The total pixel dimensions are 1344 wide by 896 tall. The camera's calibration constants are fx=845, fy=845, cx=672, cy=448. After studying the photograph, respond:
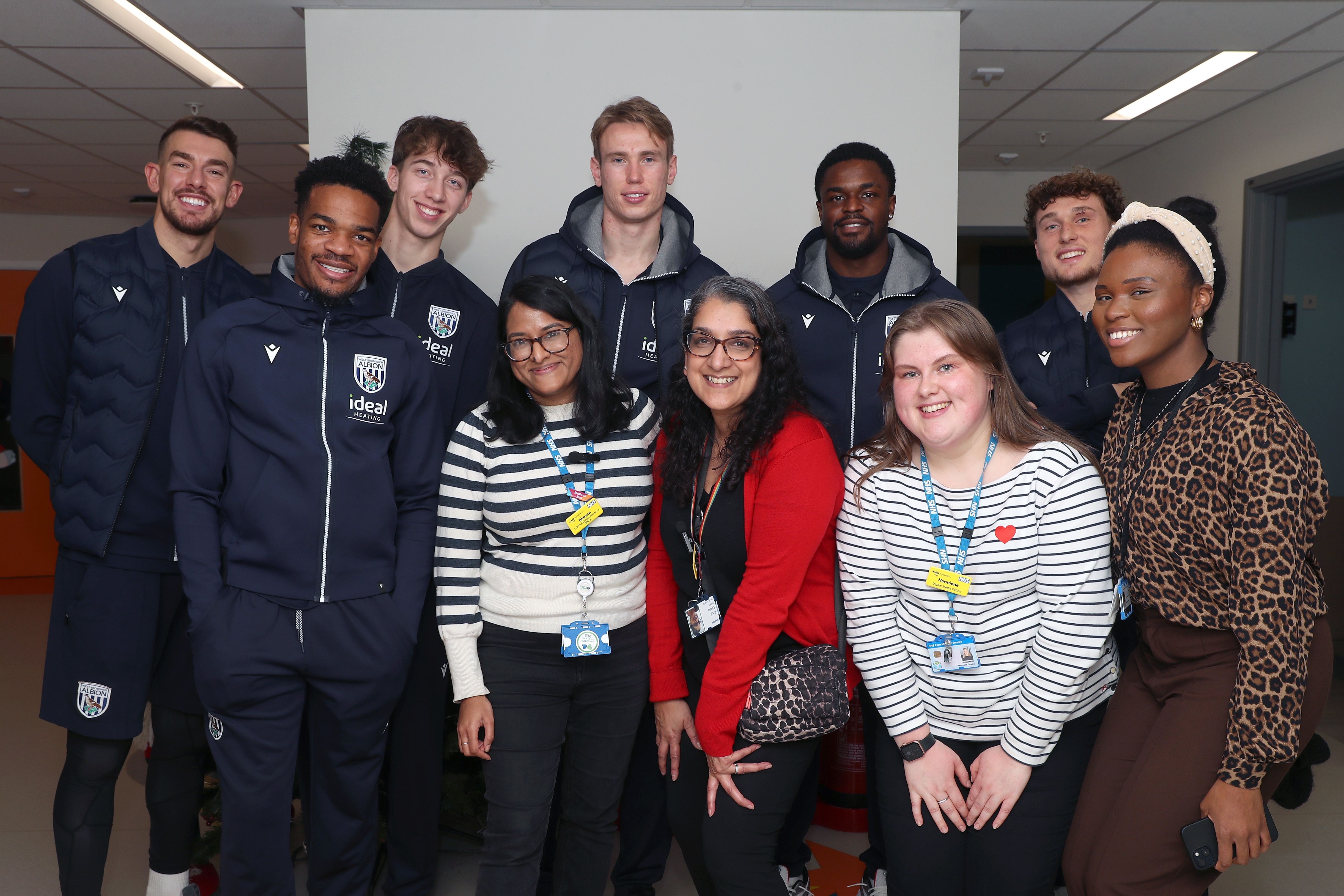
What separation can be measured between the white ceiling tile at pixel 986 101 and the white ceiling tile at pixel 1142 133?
117 centimetres

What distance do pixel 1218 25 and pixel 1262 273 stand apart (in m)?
2.02

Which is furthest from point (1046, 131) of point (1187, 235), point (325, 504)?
point (325, 504)

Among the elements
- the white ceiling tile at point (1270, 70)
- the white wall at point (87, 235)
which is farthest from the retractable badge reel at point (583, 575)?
the white wall at point (87, 235)

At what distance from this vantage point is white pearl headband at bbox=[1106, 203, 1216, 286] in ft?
6.15

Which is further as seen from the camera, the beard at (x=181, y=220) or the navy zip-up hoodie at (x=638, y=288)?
the navy zip-up hoodie at (x=638, y=288)

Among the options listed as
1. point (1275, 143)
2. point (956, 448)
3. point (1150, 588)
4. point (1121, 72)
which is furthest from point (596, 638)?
point (1275, 143)

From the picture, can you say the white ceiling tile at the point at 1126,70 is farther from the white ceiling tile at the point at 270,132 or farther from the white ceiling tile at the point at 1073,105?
the white ceiling tile at the point at 270,132

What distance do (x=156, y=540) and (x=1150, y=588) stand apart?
2.58 metres

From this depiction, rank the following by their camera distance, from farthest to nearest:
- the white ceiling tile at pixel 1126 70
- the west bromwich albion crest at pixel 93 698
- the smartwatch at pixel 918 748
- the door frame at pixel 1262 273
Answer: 1. the door frame at pixel 1262 273
2. the white ceiling tile at pixel 1126 70
3. the west bromwich albion crest at pixel 93 698
4. the smartwatch at pixel 918 748

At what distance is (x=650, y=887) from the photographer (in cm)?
261

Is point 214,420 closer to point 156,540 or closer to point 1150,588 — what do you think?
point 156,540

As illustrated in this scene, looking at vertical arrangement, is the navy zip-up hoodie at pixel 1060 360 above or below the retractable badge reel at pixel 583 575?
above

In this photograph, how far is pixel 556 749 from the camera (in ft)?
6.97

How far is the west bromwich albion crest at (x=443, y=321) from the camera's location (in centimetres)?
270
